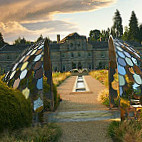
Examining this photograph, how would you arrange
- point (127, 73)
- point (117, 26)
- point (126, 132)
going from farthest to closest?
1. point (117, 26)
2. point (127, 73)
3. point (126, 132)

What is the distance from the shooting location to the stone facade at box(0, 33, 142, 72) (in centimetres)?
4628

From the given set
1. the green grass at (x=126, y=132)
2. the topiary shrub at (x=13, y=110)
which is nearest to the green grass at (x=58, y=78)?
the topiary shrub at (x=13, y=110)

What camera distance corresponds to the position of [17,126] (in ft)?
16.8

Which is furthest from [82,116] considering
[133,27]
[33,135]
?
[133,27]

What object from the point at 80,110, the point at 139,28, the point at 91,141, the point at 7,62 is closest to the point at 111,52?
the point at 80,110

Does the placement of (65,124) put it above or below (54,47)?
below

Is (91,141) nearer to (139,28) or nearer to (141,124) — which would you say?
(141,124)

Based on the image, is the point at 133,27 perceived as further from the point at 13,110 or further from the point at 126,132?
the point at 13,110

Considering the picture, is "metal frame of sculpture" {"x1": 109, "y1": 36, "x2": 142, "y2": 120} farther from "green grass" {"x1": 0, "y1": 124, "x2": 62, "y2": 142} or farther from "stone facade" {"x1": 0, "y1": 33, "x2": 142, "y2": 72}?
"stone facade" {"x1": 0, "y1": 33, "x2": 142, "y2": 72}

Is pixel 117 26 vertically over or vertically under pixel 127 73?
over

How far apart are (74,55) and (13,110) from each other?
41.7 meters

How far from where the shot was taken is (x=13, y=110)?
5.04m

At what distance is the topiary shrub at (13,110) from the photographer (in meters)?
4.91

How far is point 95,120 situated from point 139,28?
58931 millimetres
